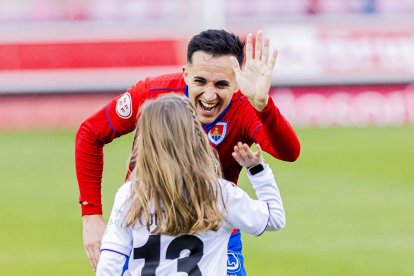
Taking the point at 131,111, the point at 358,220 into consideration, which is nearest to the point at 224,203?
the point at 131,111

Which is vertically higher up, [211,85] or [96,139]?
[211,85]

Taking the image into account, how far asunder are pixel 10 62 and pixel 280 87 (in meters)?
4.51

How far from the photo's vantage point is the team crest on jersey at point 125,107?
19.1ft

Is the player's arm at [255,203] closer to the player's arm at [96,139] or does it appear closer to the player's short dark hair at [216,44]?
the player's short dark hair at [216,44]

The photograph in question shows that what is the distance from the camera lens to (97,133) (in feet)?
19.2

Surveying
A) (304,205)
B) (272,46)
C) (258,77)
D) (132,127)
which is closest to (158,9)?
(272,46)

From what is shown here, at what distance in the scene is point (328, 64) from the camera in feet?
59.8

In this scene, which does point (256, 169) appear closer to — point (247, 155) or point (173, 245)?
point (247, 155)

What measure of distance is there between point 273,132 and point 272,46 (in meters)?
12.8

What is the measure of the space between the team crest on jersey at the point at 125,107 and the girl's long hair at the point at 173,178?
1.09 metres

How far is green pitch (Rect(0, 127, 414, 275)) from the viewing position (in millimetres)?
9367

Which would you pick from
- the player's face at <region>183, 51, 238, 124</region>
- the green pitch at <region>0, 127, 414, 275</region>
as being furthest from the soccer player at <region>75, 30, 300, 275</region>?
the green pitch at <region>0, 127, 414, 275</region>

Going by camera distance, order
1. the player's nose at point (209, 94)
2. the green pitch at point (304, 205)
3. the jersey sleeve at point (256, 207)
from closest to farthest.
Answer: the jersey sleeve at point (256, 207)
the player's nose at point (209, 94)
the green pitch at point (304, 205)

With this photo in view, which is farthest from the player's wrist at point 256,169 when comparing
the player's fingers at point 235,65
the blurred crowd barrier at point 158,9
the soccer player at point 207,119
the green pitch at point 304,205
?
the blurred crowd barrier at point 158,9
